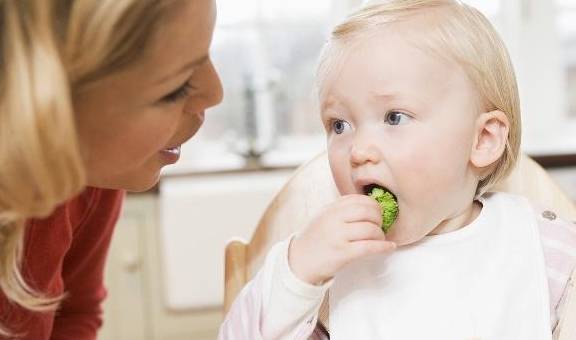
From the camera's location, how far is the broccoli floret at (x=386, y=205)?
106 centimetres

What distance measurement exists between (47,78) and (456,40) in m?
0.58

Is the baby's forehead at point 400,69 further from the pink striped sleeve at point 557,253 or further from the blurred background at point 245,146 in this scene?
the blurred background at point 245,146

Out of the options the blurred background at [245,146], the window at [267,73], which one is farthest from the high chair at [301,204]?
the window at [267,73]

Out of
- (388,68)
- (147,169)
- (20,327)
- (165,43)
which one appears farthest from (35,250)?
(388,68)

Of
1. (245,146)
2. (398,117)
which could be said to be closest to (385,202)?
(398,117)

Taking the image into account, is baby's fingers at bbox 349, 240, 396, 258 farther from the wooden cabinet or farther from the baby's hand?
the wooden cabinet

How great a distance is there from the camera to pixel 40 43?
0.74 metres

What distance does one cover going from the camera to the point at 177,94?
3.15 ft

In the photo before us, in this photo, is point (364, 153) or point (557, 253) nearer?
point (364, 153)

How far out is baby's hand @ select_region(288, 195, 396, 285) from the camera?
3.42 ft

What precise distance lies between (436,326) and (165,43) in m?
0.57

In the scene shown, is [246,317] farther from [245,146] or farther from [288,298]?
[245,146]

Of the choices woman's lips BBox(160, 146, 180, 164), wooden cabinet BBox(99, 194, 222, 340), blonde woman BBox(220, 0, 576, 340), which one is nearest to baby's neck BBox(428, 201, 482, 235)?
blonde woman BBox(220, 0, 576, 340)

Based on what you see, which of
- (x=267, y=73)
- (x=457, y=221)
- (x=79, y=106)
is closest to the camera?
(x=79, y=106)
